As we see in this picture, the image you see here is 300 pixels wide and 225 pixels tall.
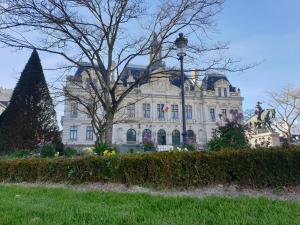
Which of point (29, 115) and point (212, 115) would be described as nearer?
point (29, 115)

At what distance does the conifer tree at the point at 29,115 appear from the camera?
15.1 metres

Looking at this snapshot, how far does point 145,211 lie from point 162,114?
51519 mm

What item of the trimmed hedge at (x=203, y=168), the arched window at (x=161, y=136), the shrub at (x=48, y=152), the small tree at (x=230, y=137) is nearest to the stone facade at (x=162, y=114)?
the arched window at (x=161, y=136)

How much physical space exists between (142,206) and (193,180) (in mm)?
2298

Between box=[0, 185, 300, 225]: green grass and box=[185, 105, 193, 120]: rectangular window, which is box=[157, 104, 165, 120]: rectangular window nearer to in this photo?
box=[185, 105, 193, 120]: rectangular window

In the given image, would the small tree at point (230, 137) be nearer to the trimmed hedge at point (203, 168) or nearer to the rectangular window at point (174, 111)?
the trimmed hedge at point (203, 168)

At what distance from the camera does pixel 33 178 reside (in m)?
8.59

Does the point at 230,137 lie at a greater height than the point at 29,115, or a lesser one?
lesser

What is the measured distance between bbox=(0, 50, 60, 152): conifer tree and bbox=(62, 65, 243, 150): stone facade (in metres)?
33.4

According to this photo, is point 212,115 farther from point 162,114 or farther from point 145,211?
point 145,211

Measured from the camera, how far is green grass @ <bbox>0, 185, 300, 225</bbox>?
377cm

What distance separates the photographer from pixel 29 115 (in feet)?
51.0

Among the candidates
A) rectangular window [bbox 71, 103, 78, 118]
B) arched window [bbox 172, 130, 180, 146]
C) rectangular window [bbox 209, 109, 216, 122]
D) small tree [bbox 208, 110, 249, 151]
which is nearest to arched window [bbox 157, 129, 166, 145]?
arched window [bbox 172, 130, 180, 146]

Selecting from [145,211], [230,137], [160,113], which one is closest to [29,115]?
[230,137]
